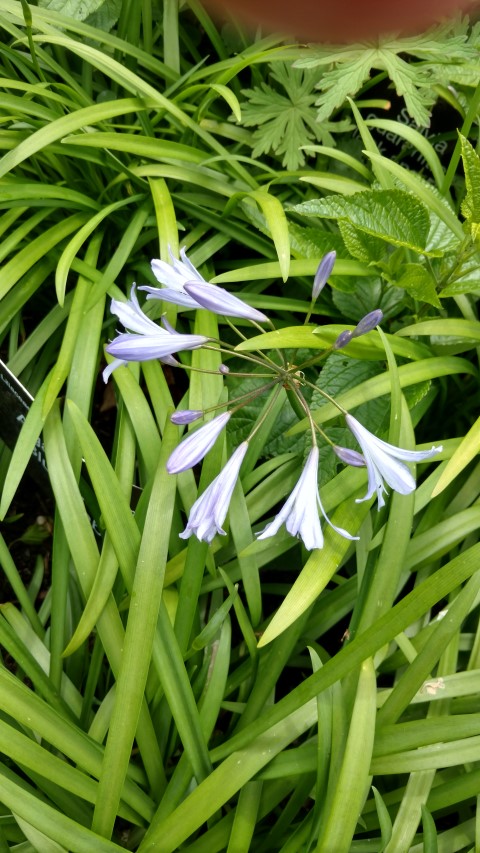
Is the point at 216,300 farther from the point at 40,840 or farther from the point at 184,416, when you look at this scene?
the point at 40,840

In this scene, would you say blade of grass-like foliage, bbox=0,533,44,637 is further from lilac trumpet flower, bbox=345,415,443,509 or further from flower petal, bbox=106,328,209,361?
lilac trumpet flower, bbox=345,415,443,509

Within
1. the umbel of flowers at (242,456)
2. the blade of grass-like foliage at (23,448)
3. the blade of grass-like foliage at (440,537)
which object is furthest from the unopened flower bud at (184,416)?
the blade of grass-like foliage at (440,537)

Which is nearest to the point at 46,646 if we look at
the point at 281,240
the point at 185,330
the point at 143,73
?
the point at 185,330

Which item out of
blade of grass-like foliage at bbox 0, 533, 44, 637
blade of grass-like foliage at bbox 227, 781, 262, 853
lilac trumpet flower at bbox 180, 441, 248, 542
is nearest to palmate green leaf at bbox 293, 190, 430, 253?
lilac trumpet flower at bbox 180, 441, 248, 542

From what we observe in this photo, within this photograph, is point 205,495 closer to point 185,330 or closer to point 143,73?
point 185,330

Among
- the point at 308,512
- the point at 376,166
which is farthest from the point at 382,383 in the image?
the point at 376,166

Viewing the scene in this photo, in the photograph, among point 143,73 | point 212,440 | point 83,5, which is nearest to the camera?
point 212,440

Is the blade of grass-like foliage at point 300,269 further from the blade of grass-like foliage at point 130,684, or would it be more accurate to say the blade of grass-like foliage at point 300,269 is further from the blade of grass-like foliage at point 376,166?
the blade of grass-like foliage at point 130,684
